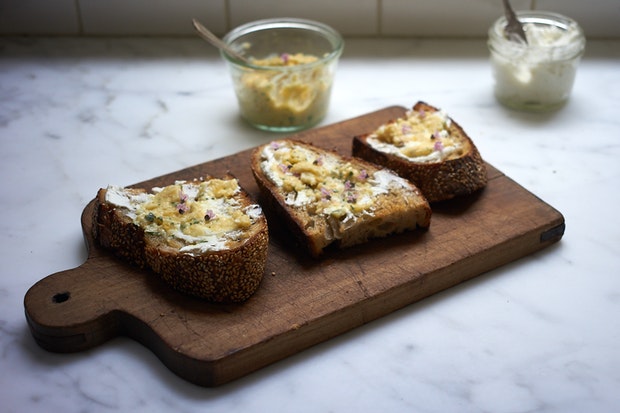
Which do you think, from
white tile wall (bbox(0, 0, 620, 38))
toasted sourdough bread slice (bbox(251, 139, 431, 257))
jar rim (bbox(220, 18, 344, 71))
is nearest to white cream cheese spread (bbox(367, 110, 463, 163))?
toasted sourdough bread slice (bbox(251, 139, 431, 257))

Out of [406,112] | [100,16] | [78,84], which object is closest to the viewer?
[406,112]

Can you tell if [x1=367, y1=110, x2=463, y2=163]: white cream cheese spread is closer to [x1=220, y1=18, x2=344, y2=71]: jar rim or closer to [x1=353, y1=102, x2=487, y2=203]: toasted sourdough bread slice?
[x1=353, y1=102, x2=487, y2=203]: toasted sourdough bread slice

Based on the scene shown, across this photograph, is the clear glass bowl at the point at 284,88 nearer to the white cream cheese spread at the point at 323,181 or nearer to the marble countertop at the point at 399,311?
the marble countertop at the point at 399,311

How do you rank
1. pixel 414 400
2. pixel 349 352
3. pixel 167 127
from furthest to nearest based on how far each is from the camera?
pixel 167 127 → pixel 349 352 → pixel 414 400

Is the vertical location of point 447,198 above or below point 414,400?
above

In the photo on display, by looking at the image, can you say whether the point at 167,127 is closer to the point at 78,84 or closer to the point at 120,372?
the point at 78,84

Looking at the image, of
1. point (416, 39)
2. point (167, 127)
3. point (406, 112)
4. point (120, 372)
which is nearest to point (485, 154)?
point (406, 112)

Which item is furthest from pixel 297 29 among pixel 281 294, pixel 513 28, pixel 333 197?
pixel 281 294
